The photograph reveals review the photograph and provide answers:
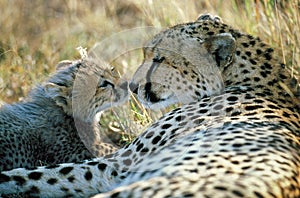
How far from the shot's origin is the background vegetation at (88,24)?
197 inches

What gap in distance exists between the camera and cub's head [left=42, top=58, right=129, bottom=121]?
14.4 ft

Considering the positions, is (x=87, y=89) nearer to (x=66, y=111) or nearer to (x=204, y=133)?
(x=66, y=111)

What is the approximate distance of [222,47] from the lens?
12.3ft

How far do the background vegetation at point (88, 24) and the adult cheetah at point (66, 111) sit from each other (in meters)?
0.53

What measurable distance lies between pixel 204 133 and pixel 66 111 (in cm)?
146

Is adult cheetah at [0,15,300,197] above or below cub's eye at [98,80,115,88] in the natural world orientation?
below

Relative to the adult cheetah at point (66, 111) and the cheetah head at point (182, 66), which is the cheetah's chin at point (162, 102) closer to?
the cheetah head at point (182, 66)

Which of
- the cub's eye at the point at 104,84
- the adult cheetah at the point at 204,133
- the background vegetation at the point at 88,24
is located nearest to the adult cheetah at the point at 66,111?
the cub's eye at the point at 104,84

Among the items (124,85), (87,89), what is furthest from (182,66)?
(87,89)

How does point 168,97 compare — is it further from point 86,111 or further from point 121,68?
point 121,68

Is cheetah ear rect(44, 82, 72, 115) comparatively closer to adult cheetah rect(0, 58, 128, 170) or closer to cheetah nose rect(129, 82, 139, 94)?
adult cheetah rect(0, 58, 128, 170)

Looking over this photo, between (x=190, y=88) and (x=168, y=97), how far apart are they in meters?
0.16

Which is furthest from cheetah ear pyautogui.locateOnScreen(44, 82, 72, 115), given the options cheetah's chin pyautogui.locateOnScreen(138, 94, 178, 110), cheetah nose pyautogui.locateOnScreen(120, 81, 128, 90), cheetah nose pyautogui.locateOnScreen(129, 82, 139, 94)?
cheetah's chin pyautogui.locateOnScreen(138, 94, 178, 110)

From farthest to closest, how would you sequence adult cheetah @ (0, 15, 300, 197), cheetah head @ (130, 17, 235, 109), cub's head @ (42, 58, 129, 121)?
cub's head @ (42, 58, 129, 121)
cheetah head @ (130, 17, 235, 109)
adult cheetah @ (0, 15, 300, 197)
